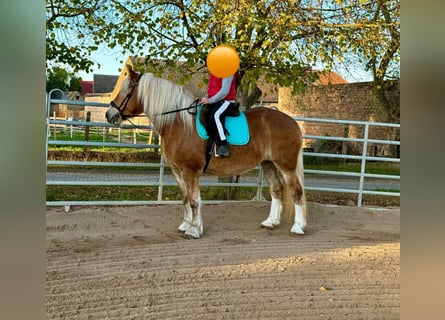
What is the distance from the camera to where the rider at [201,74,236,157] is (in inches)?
165

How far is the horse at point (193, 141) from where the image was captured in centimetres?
440

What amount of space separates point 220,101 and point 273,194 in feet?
4.89

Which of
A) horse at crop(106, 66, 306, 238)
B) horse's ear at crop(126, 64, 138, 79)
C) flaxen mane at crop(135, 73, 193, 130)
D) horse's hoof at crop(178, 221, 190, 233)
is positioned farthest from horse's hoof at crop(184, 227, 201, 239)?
horse's ear at crop(126, 64, 138, 79)

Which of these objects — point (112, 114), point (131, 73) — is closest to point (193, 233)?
point (112, 114)

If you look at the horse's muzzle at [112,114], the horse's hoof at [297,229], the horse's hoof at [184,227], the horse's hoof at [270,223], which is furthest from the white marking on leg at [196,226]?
the horse's muzzle at [112,114]

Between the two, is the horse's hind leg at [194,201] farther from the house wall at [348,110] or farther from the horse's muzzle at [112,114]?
the house wall at [348,110]

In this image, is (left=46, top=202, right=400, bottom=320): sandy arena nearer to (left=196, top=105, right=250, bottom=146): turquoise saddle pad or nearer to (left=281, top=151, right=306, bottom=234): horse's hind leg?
(left=281, top=151, right=306, bottom=234): horse's hind leg

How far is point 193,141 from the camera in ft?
14.3

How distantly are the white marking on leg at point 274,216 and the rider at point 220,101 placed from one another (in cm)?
108

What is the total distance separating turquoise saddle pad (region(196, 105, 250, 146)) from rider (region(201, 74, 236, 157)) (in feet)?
0.43

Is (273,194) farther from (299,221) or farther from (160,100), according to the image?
(160,100)
